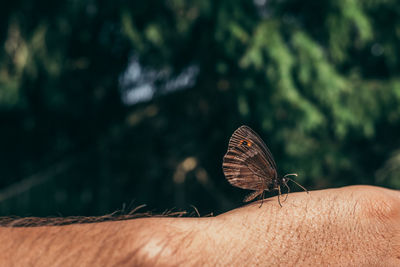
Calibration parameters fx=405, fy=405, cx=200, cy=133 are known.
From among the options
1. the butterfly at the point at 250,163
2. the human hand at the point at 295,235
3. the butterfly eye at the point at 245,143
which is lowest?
the human hand at the point at 295,235

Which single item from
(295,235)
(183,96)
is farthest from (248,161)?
(183,96)

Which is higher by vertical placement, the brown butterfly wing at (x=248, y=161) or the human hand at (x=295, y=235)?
the brown butterfly wing at (x=248, y=161)

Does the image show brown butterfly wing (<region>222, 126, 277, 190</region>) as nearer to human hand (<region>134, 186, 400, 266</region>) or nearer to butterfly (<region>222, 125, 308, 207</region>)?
butterfly (<region>222, 125, 308, 207</region>)

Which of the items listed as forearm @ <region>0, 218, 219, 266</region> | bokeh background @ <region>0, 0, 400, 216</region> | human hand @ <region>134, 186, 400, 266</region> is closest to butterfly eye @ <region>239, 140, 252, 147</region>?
human hand @ <region>134, 186, 400, 266</region>

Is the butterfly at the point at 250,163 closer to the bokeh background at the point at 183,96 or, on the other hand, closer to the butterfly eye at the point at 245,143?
the butterfly eye at the point at 245,143

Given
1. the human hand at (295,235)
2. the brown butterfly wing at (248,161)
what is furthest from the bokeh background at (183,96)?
the human hand at (295,235)

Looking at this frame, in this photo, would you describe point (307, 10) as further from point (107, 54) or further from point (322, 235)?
point (322, 235)
